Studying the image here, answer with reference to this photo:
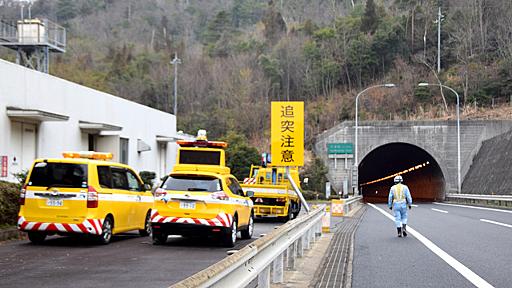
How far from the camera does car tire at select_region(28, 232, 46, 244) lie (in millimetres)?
14673

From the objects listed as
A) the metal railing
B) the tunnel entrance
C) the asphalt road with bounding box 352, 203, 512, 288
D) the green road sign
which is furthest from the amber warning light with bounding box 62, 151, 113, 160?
the tunnel entrance

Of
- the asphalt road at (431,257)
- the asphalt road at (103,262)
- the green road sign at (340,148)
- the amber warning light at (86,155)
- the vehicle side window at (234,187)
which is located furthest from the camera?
the green road sign at (340,148)

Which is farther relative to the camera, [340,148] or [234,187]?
[340,148]

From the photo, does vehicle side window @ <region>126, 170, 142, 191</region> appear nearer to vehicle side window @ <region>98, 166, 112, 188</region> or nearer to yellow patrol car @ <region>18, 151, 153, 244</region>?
vehicle side window @ <region>98, 166, 112, 188</region>

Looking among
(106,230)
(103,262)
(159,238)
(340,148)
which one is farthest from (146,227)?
(340,148)

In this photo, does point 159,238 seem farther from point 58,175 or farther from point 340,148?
point 340,148

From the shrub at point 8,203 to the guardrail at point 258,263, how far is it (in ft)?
26.3

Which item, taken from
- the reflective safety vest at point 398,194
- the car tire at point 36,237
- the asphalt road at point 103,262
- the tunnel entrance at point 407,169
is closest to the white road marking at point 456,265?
the reflective safety vest at point 398,194

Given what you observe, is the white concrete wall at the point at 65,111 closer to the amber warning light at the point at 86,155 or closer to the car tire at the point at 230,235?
the amber warning light at the point at 86,155

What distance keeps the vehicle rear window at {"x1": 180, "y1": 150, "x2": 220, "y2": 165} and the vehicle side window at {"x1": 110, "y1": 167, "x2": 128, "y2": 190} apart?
13.7 ft

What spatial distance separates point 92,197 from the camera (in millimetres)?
14242

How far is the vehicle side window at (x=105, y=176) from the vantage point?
14914 mm

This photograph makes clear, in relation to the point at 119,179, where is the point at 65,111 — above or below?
above

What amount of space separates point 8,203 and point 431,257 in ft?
35.5
